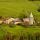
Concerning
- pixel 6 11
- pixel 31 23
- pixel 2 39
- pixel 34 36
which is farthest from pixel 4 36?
pixel 6 11

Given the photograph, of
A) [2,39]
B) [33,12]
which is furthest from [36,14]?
[2,39]

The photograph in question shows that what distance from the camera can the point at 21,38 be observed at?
129cm

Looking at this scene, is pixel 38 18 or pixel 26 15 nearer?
pixel 38 18

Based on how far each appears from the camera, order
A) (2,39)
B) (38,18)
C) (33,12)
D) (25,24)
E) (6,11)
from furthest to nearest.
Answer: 1. (6,11)
2. (33,12)
3. (38,18)
4. (25,24)
5. (2,39)

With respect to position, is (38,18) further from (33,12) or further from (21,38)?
(21,38)

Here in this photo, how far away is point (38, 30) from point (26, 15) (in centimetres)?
59

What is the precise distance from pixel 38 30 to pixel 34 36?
4.4 inches

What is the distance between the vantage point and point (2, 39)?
1.26 meters

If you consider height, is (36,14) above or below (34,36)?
above

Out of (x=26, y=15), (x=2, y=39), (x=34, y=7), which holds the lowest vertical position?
(x=2, y=39)

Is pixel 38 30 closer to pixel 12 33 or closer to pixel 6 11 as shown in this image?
pixel 12 33

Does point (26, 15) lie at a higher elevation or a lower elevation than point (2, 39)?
higher

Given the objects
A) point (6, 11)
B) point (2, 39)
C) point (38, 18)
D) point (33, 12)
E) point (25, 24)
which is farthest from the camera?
point (6, 11)

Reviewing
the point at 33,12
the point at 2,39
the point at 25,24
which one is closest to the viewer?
the point at 2,39
